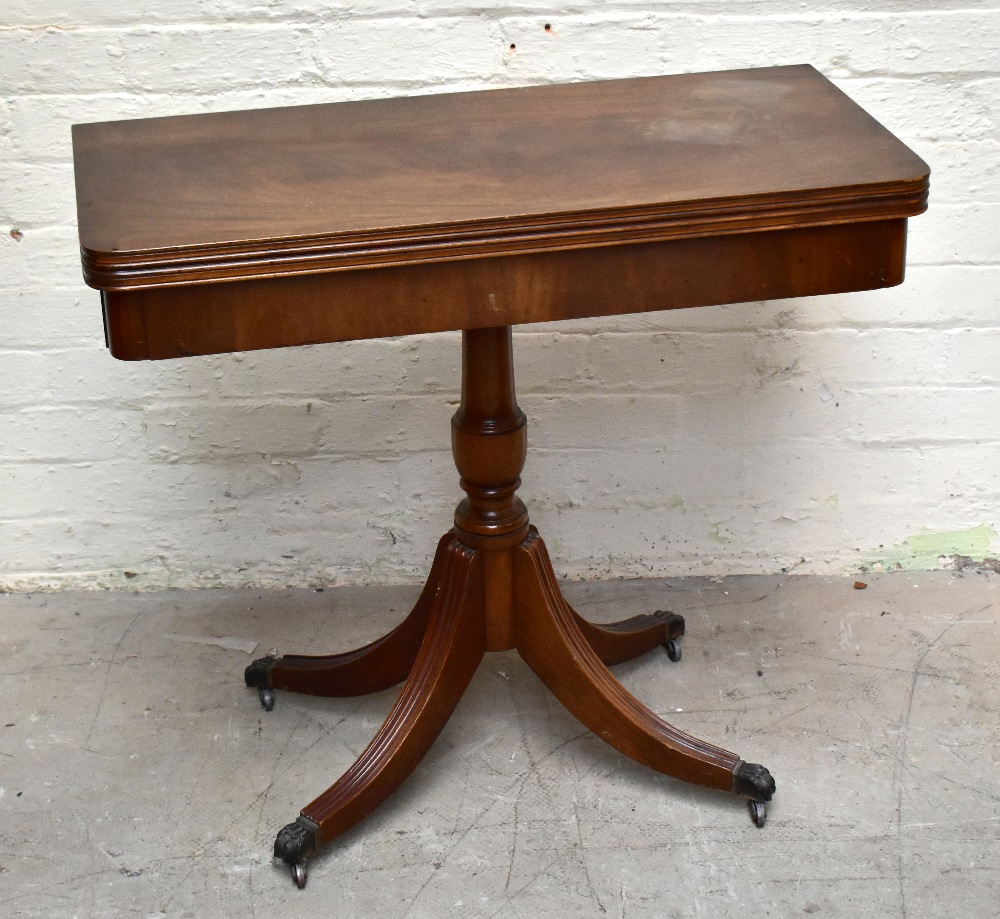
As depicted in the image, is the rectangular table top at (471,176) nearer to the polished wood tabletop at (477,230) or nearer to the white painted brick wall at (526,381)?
the polished wood tabletop at (477,230)

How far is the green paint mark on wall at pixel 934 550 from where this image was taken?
2.28 meters

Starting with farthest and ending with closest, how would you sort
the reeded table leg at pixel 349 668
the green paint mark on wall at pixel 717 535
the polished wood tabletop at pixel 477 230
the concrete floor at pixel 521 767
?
the green paint mark on wall at pixel 717 535 → the reeded table leg at pixel 349 668 → the concrete floor at pixel 521 767 → the polished wood tabletop at pixel 477 230

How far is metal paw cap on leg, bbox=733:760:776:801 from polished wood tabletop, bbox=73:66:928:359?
0.65 m

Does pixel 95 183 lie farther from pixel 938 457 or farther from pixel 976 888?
pixel 938 457

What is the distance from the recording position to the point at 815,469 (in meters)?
2.22

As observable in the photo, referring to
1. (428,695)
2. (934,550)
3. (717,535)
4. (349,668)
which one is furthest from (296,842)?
(934,550)

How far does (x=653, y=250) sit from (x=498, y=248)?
15cm

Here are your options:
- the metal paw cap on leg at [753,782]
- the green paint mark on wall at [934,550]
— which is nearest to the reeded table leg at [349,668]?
the metal paw cap on leg at [753,782]

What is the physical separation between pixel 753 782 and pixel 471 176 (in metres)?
0.83

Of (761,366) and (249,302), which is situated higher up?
(249,302)

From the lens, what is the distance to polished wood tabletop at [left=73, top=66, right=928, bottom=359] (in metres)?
1.23

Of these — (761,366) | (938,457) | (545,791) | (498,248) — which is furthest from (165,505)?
(938,457)

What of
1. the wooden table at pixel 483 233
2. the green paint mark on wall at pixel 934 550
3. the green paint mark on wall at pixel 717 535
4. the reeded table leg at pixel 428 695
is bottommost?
the green paint mark on wall at pixel 934 550

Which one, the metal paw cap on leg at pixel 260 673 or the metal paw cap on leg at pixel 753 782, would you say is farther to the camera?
the metal paw cap on leg at pixel 260 673
